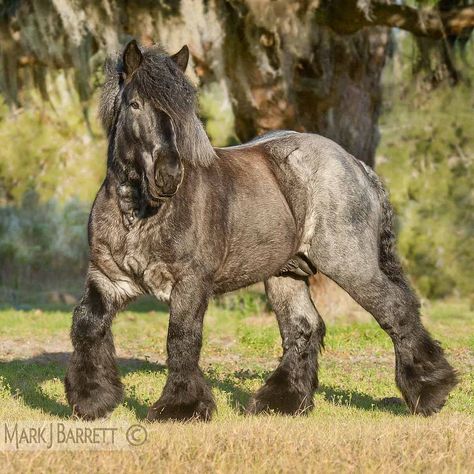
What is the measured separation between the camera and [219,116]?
2370cm

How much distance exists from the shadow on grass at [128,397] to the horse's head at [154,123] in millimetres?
2064

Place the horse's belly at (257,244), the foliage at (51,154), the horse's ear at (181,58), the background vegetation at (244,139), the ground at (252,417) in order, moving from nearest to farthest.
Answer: the ground at (252,417)
the background vegetation at (244,139)
the horse's ear at (181,58)
the horse's belly at (257,244)
the foliage at (51,154)

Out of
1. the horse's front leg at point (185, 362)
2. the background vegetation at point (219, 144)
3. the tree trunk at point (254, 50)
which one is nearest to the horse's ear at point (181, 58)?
the horse's front leg at point (185, 362)

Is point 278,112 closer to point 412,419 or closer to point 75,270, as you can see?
point 412,419

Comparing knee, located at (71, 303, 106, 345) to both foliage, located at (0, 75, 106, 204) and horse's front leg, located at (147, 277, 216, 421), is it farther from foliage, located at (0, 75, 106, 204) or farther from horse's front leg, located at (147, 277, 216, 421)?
foliage, located at (0, 75, 106, 204)

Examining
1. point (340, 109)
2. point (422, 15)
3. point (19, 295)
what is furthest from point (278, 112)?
point (19, 295)

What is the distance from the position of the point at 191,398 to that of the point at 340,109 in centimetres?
916

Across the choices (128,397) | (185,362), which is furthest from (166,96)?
(128,397)

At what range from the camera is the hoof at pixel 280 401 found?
26.0ft

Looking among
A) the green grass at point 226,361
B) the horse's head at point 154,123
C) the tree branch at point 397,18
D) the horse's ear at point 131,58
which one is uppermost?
the tree branch at point 397,18

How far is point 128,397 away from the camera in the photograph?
8500mm

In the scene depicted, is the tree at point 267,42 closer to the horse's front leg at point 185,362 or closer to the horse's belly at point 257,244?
the horse's belly at point 257,244

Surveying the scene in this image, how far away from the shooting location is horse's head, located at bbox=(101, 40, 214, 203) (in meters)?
6.62

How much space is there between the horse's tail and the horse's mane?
2.02 m
